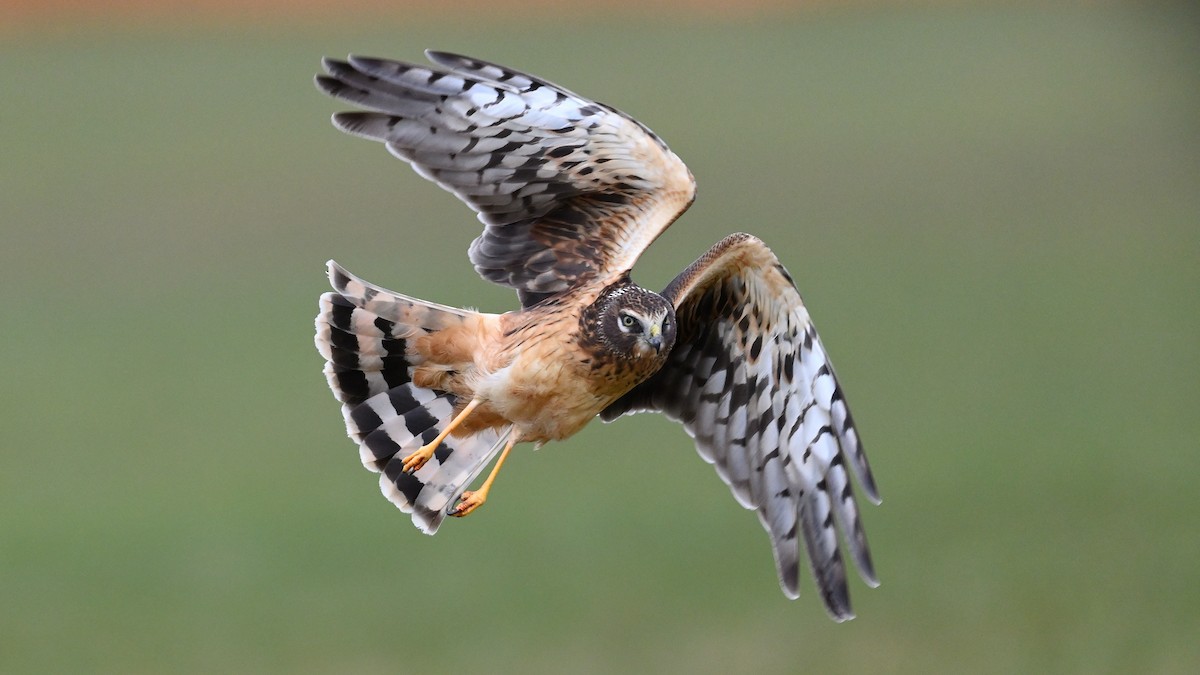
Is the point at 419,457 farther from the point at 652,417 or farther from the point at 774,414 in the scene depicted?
the point at 652,417

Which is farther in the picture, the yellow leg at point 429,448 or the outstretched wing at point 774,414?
the outstretched wing at point 774,414

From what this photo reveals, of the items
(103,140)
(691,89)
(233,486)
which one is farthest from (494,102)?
(691,89)

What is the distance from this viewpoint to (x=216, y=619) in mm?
15117

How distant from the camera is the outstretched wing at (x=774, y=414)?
21.2 feet

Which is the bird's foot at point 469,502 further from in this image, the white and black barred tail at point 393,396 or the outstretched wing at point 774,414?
the outstretched wing at point 774,414

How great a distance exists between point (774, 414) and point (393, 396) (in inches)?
55.6

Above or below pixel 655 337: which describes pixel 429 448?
below

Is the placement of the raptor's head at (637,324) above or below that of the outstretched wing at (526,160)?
below

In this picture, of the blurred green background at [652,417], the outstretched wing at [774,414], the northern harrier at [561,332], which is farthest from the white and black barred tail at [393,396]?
the blurred green background at [652,417]

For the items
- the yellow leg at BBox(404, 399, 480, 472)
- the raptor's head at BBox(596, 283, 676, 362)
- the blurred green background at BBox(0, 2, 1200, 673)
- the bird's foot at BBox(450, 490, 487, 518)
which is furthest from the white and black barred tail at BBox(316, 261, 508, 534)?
the blurred green background at BBox(0, 2, 1200, 673)

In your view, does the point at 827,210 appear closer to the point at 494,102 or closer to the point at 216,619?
the point at 216,619

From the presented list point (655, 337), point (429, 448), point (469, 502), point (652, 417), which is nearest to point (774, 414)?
point (655, 337)

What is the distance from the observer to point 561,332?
5926 mm

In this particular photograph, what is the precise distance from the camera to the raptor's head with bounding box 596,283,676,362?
579cm
